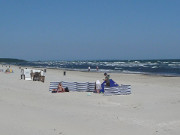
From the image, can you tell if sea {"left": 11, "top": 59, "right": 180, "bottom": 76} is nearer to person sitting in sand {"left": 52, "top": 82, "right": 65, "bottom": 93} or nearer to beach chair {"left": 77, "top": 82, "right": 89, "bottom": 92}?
beach chair {"left": 77, "top": 82, "right": 89, "bottom": 92}

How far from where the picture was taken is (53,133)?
7.04m

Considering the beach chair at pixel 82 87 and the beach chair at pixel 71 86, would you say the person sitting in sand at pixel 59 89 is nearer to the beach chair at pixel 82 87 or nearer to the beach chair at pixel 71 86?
the beach chair at pixel 71 86

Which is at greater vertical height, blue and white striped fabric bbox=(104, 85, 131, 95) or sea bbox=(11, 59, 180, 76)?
blue and white striped fabric bbox=(104, 85, 131, 95)

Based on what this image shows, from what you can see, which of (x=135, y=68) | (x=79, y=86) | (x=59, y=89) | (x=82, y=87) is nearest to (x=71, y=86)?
(x=79, y=86)

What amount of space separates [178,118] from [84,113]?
11.0 feet

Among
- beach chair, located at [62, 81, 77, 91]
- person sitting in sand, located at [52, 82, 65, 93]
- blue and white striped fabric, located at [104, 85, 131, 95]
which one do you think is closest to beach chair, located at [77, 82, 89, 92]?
beach chair, located at [62, 81, 77, 91]

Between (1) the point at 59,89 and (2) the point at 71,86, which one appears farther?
(2) the point at 71,86

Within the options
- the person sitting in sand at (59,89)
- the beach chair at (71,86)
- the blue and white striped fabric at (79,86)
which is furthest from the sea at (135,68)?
the person sitting in sand at (59,89)

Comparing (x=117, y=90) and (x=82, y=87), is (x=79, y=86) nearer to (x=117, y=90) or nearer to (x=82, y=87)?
(x=82, y=87)

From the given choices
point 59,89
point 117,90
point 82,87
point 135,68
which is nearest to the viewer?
point 117,90

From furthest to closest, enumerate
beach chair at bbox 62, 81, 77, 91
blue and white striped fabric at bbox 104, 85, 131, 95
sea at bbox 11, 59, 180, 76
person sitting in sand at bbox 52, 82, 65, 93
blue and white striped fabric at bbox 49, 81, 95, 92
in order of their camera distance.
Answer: sea at bbox 11, 59, 180, 76 < beach chair at bbox 62, 81, 77, 91 < blue and white striped fabric at bbox 49, 81, 95, 92 < person sitting in sand at bbox 52, 82, 65, 93 < blue and white striped fabric at bbox 104, 85, 131, 95

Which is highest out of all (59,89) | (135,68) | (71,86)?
(71,86)

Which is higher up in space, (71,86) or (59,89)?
(71,86)

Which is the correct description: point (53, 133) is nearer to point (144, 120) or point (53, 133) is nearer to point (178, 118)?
point (144, 120)
